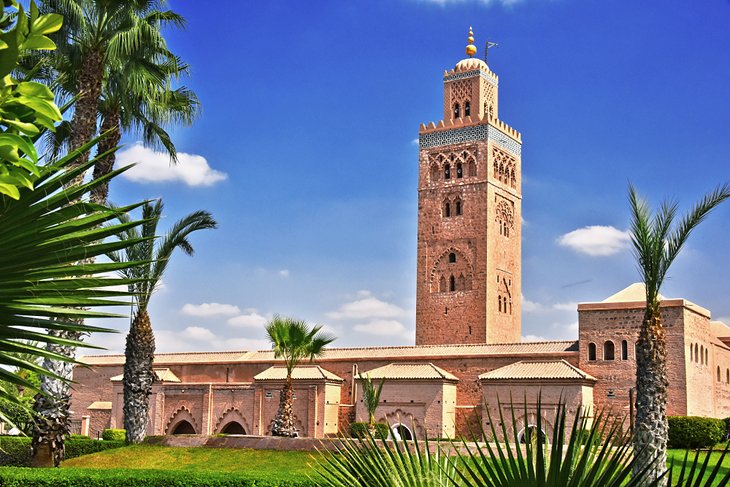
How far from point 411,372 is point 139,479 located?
16065 millimetres

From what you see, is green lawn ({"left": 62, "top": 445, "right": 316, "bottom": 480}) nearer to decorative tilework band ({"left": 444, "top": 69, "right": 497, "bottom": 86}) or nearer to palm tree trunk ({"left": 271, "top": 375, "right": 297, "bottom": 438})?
palm tree trunk ({"left": 271, "top": 375, "right": 297, "bottom": 438})

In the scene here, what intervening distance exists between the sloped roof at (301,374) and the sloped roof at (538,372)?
20.1 ft

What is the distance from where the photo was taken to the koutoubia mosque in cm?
2902

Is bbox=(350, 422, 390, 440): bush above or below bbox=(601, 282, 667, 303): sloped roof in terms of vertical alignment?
below

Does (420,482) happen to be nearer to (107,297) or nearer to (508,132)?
(107,297)

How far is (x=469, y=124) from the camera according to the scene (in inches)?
1706

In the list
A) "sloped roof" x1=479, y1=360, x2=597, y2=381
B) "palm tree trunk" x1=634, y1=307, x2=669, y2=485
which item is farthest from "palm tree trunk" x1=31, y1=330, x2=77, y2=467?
"sloped roof" x1=479, y1=360, x2=597, y2=381

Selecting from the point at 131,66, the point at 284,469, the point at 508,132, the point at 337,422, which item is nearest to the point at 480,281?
the point at 508,132

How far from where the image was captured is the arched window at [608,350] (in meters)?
29.4

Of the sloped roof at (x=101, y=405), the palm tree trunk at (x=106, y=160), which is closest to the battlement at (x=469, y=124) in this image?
the sloped roof at (x=101, y=405)

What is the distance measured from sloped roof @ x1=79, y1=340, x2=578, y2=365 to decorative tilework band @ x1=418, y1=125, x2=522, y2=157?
13.2 metres

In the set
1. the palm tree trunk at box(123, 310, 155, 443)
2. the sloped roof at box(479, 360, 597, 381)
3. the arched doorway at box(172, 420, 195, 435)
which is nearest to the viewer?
the palm tree trunk at box(123, 310, 155, 443)

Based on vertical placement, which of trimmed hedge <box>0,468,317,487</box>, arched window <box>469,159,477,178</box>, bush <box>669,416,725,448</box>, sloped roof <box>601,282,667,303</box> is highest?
arched window <box>469,159,477,178</box>

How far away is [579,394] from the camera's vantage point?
28000 mm
